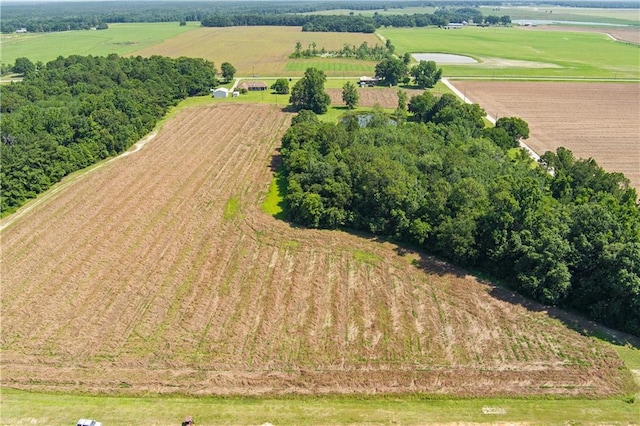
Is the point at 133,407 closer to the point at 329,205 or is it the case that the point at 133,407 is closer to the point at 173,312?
the point at 173,312

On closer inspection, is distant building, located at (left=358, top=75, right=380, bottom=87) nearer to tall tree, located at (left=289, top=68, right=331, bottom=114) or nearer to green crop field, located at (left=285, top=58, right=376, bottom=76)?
green crop field, located at (left=285, top=58, right=376, bottom=76)

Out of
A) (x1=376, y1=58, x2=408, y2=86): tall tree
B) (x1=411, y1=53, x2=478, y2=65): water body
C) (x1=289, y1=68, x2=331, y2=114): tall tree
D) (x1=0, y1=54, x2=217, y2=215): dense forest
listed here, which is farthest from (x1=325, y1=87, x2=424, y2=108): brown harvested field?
(x1=411, y1=53, x2=478, y2=65): water body

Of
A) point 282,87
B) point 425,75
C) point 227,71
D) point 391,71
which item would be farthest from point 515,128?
point 227,71

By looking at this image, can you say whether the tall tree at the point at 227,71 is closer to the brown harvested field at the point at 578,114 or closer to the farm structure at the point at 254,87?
the farm structure at the point at 254,87

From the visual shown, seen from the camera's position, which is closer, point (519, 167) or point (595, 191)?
point (595, 191)

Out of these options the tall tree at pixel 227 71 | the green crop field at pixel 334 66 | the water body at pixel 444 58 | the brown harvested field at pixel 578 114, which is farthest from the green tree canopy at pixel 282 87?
the water body at pixel 444 58

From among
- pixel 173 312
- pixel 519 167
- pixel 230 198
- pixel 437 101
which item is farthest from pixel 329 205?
pixel 437 101

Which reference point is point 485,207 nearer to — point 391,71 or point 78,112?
point 78,112
